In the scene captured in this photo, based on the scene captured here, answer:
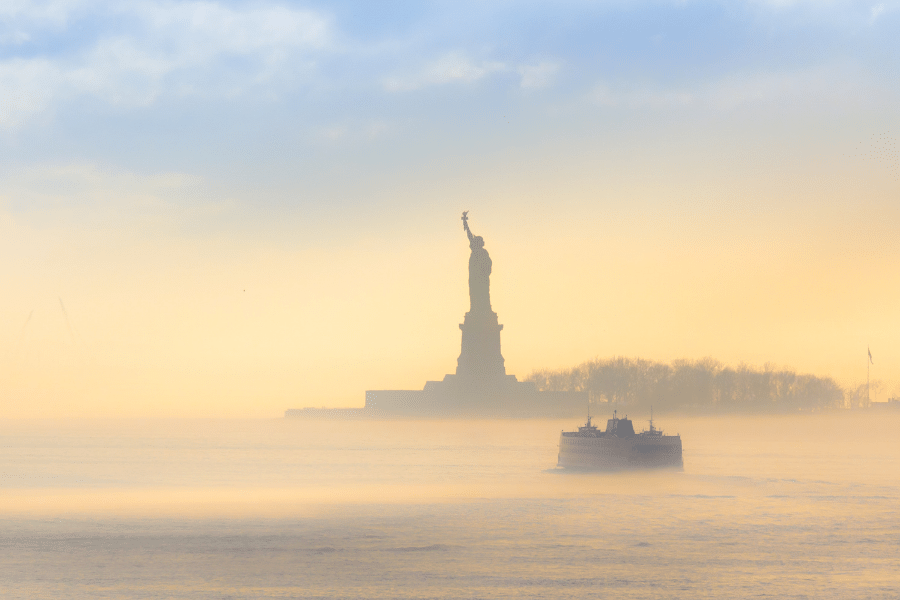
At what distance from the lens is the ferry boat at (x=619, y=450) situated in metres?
55.6

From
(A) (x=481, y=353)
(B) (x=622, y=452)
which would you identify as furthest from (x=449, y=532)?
(A) (x=481, y=353)

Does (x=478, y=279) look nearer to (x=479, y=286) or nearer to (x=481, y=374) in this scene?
(x=479, y=286)

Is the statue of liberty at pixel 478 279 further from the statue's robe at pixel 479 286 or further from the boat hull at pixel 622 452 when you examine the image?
the boat hull at pixel 622 452

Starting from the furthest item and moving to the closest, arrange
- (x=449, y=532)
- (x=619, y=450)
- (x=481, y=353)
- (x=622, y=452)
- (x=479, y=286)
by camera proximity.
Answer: (x=479, y=286) → (x=481, y=353) → (x=619, y=450) → (x=622, y=452) → (x=449, y=532)

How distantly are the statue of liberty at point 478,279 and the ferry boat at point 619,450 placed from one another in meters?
37.5

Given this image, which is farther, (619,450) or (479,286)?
(479,286)

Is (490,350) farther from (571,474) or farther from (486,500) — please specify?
(486,500)

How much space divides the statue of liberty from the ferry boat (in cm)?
3754

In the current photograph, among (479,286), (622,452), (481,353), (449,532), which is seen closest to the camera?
(449,532)

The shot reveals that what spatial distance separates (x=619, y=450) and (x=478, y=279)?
137 ft

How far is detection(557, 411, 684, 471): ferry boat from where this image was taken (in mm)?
55594

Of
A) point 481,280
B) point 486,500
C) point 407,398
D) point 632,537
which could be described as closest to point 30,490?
point 486,500

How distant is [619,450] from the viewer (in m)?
56.6

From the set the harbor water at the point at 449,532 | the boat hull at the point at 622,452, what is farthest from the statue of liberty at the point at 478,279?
the boat hull at the point at 622,452
